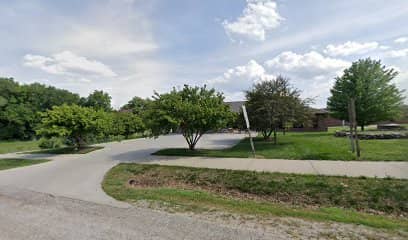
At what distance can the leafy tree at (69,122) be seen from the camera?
12867 millimetres

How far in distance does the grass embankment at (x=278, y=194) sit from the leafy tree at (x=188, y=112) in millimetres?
3376

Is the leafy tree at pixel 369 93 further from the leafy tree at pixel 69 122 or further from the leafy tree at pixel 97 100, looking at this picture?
the leafy tree at pixel 97 100

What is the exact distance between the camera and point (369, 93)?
20.9 m

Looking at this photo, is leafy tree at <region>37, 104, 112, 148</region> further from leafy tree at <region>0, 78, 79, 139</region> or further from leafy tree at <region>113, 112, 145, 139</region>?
leafy tree at <region>0, 78, 79, 139</region>

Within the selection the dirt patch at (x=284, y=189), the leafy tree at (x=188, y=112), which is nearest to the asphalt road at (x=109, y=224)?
the dirt patch at (x=284, y=189)

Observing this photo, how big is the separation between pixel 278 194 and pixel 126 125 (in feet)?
84.4

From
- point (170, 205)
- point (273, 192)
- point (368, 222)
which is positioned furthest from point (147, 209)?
point (368, 222)

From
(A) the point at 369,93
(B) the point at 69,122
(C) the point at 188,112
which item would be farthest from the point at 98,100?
(A) the point at 369,93

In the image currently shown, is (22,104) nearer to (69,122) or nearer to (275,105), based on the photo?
(69,122)

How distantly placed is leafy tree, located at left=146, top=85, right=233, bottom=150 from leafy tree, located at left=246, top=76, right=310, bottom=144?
2.26 m

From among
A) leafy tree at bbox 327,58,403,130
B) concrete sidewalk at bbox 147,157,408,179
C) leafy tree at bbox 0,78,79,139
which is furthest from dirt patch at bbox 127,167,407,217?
leafy tree at bbox 0,78,79,139

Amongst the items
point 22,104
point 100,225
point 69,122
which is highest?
point 22,104

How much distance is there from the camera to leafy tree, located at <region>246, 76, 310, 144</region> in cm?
1195

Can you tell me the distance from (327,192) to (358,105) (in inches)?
795
